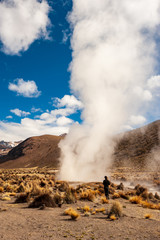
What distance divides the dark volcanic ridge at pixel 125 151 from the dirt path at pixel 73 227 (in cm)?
4566

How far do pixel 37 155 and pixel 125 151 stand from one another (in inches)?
2588

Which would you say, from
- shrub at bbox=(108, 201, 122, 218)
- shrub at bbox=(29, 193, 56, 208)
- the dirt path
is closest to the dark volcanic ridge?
shrub at bbox=(29, 193, 56, 208)

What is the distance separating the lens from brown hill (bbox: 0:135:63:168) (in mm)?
104875

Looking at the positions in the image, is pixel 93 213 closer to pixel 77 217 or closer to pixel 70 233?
pixel 77 217

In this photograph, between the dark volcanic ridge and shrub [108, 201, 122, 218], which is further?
the dark volcanic ridge

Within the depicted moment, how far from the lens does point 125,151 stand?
76.3 meters

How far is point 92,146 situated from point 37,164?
7666cm

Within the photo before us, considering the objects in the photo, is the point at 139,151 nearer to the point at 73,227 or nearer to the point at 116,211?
the point at 116,211

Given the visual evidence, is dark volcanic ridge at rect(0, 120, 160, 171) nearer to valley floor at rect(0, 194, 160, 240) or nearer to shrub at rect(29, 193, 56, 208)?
shrub at rect(29, 193, 56, 208)

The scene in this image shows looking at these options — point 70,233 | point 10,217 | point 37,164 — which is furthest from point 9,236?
point 37,164

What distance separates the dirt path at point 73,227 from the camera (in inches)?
241

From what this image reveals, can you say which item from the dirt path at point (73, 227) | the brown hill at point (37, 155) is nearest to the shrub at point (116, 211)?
the dirt path at point (73, 227)

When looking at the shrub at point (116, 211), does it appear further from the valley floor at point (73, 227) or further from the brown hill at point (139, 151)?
the brown hill at point (139, 151)

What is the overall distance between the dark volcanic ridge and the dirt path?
150 feet
